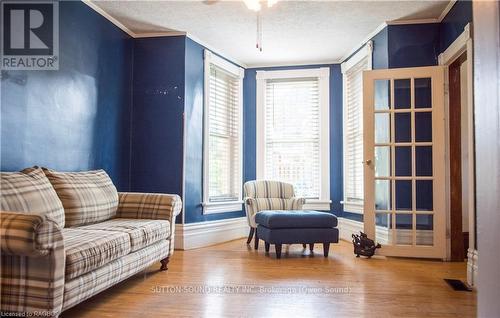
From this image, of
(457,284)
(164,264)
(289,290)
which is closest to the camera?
(289,290)

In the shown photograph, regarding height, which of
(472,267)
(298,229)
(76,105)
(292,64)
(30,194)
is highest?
(292,64)

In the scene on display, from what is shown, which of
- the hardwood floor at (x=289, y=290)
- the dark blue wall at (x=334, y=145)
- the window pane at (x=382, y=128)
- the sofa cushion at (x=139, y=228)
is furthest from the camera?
the dark blue wall at (x=334, y=145)

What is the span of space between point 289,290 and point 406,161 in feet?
6.50

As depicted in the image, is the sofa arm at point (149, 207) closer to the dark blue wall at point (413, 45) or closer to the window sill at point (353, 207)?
the window sill at point (353, 207)

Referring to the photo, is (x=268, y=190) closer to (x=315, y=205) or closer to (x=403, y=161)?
(x=315, y=205)

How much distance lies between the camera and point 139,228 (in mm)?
2750

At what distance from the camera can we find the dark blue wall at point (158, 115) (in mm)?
4289

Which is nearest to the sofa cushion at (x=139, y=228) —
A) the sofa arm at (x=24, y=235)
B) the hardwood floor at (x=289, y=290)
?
the hardwood floor at (x=289, y=290)

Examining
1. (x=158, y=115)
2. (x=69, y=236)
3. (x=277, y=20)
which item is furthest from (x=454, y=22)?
(x=69, y=236)

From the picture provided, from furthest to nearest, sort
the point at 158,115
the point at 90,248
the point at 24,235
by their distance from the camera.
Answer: the point at 158,115 < the point at 90,248 < the point at 24,235

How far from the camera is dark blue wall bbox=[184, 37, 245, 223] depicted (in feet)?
14.2

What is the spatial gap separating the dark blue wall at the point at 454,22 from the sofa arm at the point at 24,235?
3404 millimetres

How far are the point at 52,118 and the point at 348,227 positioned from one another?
3.68m

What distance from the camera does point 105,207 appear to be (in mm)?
3066
